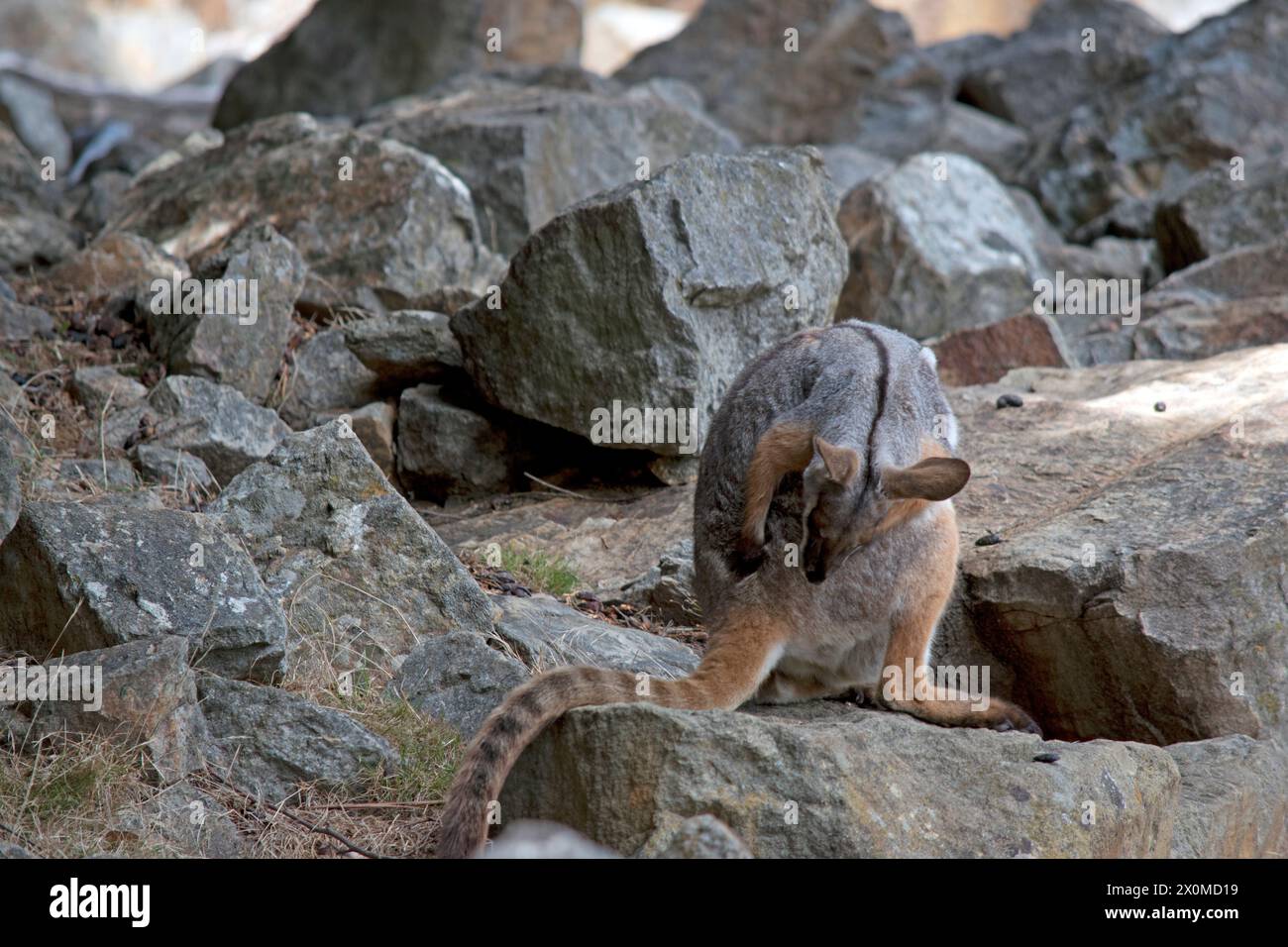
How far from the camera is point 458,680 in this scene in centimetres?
630

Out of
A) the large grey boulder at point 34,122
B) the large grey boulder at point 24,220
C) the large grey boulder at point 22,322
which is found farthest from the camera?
the large grey boulder at point 34,122

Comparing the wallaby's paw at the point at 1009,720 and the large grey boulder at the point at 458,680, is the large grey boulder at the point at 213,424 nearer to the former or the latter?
the large grey boulder at the point at 458,680

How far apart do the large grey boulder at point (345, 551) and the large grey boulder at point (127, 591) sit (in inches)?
25.4

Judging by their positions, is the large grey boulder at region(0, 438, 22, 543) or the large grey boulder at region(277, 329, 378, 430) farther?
the large grey boulder at region(277, 329, 378, 430)

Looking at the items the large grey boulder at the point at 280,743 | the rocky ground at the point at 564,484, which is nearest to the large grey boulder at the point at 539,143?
the rocky ground at the point at 564,484

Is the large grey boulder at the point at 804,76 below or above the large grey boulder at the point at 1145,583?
above

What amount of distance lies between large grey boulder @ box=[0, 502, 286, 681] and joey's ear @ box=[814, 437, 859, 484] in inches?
96.9

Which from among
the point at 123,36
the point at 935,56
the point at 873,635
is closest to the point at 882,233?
the point at 873,635

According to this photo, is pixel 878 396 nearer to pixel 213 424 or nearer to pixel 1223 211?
pixel 213 424

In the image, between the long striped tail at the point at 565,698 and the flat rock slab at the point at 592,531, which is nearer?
the long striped tail at the point at 565,698

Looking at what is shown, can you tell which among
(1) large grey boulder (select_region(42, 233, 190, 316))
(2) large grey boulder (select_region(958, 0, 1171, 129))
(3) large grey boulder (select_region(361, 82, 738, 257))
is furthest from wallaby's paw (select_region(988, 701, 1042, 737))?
(2) large grey boulder (select_region(958, 0, 1171, 129))

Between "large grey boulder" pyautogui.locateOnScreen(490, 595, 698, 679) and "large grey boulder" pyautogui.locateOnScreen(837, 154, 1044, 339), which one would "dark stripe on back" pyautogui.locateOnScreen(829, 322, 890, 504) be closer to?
"large grey boulder" pyautogui.locateOnScreen(490, 595, 698, 679)

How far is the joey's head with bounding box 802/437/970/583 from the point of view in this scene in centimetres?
591

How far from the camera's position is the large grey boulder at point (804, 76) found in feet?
74.2
